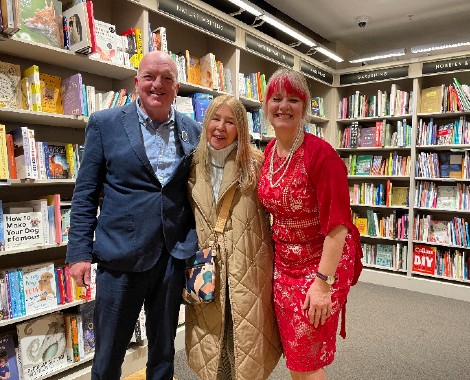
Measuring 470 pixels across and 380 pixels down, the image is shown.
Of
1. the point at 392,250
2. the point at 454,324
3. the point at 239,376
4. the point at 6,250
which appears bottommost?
the point at 454,324

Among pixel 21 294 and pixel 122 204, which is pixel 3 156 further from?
pixel 122 204

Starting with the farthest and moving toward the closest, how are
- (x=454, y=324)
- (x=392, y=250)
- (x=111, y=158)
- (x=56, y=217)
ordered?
(x=392, y=250)
(x=454, y=324)
(x=56, y=217)
(x=111, y=158)

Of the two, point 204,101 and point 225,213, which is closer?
point 225,213

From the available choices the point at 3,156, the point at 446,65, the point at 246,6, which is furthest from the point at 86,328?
the point at 446,65

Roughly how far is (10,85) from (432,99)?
4.17 meters

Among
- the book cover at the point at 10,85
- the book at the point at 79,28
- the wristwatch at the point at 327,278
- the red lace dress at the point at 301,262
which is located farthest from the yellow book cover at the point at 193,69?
the wristwatch at the point at 327,278

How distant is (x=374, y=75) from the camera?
451cm

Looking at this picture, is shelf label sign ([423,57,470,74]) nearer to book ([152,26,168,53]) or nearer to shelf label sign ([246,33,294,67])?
shelf label sign ([246,33,294,67])

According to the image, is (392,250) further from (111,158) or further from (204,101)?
(111,158)

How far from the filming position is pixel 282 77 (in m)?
1.36

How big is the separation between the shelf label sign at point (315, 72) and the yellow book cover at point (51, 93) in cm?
282

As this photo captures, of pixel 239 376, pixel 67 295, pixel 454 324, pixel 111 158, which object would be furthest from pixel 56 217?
pixel 454 324

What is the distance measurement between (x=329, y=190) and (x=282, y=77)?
0.46 m

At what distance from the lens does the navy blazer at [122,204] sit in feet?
4.56
